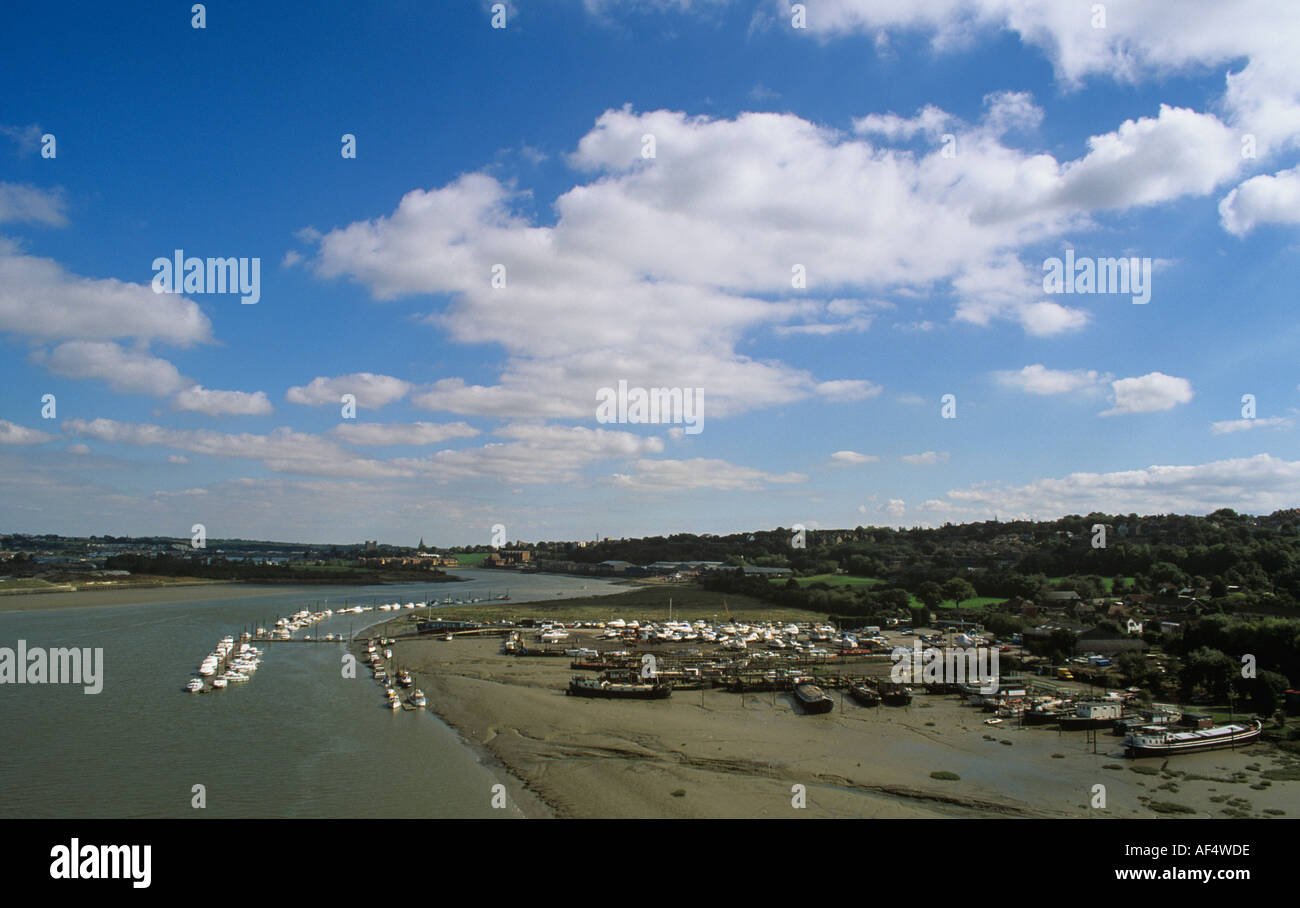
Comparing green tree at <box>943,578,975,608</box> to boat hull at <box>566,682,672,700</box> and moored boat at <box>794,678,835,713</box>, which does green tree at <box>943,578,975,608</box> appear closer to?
moored boat at <box>794,678,835,713</box>

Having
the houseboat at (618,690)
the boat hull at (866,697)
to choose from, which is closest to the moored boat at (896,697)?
the boat hull at (866,697)

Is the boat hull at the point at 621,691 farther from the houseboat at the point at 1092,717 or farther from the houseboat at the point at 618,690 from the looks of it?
the houseboat at the point at 1092,717

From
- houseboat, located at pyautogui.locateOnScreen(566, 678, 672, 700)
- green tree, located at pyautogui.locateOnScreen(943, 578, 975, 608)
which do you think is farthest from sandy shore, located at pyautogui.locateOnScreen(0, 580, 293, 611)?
green tree, located at pyautogui.locateOnScreen(943, 578, 975, 608)

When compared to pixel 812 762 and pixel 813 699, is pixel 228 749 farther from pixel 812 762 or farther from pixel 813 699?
pixel 813 699

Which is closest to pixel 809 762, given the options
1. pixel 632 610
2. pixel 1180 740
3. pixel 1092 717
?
pixel 1180 740

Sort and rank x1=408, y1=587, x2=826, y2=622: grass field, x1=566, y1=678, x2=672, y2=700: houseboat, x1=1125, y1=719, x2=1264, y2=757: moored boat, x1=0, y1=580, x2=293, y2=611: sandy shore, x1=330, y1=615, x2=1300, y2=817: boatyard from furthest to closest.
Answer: x1=0, y1=580, x2=293, y2=611: sandy shore < x1=408, y1=587, x2=826, y2=622: grass field < x1=566, y1=678, x2=672, y2=700: houseboat < x1=1125, y1=719, x2=1264, y2=757: moored boat < x1=330, y1=615, x2=1300, y2=817: boatyard
